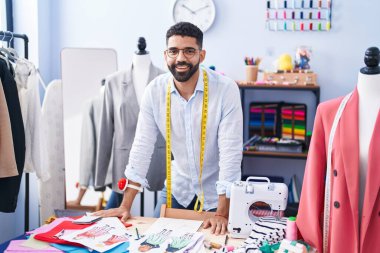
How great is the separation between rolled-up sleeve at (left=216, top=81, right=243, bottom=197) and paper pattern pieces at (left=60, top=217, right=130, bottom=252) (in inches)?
19.5

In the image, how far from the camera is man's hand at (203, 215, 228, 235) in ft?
6.56

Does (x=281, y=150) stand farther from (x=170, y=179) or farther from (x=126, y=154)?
(x=170, y=179)

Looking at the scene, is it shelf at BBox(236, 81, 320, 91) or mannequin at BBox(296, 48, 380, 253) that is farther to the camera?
shelf at BBox(236, 81, 320, 91)

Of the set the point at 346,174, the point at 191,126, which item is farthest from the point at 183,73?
the point at 346,174

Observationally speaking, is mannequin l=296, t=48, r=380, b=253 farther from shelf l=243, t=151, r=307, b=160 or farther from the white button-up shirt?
shelf l=243, t=151, r=307, b=160

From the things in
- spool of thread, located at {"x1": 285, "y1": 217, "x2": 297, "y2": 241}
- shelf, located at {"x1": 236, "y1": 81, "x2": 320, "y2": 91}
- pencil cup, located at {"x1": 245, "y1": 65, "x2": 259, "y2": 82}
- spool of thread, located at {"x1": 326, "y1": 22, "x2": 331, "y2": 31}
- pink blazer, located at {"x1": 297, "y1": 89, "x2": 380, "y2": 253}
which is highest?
spool of thread, located at {"x1": 326, "y1": 22, "x2": 331, "y2": 31}

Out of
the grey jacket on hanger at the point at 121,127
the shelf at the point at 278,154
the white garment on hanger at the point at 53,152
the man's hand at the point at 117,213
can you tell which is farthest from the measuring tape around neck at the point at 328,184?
the white garment on hanger at the point at 53,152

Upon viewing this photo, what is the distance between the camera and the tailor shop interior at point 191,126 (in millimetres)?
1708

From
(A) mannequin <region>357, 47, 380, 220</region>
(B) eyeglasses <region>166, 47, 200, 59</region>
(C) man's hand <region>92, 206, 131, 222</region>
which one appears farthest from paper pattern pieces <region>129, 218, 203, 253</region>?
(B) eyeglasses <region>166, 47, 200, 59</region>

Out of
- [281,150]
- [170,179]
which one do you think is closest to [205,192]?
[170,179]

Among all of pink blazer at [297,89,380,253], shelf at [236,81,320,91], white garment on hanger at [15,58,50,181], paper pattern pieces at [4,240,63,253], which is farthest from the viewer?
shelf at [236,81,320,91]

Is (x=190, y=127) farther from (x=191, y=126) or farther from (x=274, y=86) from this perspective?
(x=274, y=86)

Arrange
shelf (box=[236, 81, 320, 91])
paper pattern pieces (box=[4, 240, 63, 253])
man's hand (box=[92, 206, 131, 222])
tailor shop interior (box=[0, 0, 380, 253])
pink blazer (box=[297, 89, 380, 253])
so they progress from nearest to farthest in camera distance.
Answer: pink blazer (box=[297, 89, 380, 253]) → tailor shop interior (box=[0, 0, 380, 253]) → paper pattern pieces (box=[4, 240, 63, 253]) → man's hand (box=[92, 206, 131, 222]) → shelf (box=[236, 81, 320, 91])

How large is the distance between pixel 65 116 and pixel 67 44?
127 cm
